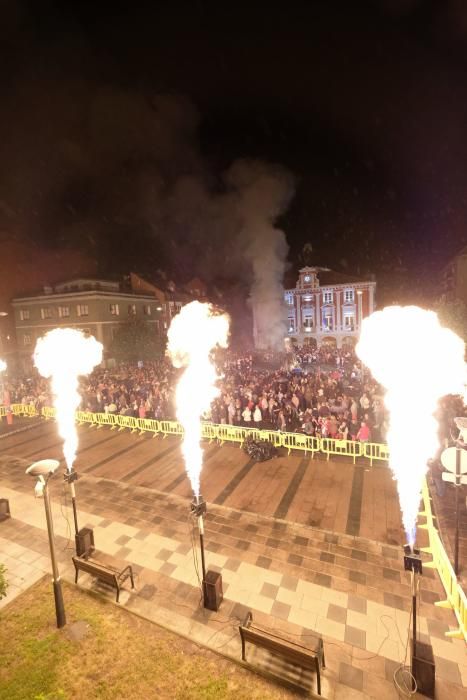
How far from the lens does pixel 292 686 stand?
5793 millimetres

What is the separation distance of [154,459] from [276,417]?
6725 mm

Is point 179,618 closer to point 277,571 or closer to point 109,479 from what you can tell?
point 277,571

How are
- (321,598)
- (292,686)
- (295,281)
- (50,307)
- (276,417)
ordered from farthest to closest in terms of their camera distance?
(295,281)
(50,307)
(276,417)
(321,598)
(292,686)

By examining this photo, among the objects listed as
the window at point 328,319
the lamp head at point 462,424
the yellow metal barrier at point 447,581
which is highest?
the window at point 328,319

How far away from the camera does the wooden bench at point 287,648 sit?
561 cm

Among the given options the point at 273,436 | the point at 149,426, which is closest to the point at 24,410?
the point at 149,426

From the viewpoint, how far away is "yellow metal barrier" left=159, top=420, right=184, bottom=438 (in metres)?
18.5

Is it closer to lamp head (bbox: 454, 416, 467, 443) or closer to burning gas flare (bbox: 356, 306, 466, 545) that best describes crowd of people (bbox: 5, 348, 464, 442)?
lamp head (bbox: 454, 416, 467, 443)

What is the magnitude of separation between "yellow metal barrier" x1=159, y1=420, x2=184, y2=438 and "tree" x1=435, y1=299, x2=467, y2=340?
26749 millimetres

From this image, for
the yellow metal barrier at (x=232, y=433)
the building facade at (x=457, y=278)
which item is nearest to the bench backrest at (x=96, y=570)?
the yellow metal barrier at (x=232, y=433)

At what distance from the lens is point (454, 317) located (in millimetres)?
31531

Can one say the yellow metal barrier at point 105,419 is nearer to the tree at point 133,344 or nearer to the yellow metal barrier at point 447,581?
the yellow metal barrier at point 447,581

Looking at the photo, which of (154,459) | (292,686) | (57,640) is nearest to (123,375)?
(154,459)

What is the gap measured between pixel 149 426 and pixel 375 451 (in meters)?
12.4
